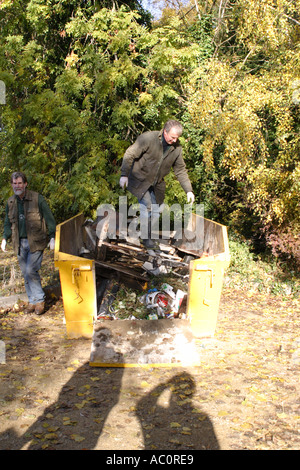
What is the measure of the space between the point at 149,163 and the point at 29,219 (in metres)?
1.82

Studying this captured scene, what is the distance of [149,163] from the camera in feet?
19.9

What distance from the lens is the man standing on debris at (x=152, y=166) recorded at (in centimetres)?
583

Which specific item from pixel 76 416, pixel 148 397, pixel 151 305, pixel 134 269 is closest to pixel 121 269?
pixel 134 269

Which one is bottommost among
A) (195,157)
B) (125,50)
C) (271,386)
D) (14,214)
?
(271,386)

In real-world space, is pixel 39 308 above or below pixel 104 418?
above

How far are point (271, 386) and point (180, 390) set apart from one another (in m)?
0.93

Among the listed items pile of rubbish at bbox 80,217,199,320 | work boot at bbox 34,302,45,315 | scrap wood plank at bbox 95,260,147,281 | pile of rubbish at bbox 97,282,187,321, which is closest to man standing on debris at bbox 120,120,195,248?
pile of rubbish at bbox 80,217,199,320

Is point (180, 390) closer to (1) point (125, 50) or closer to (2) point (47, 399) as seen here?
(2) point (47, 399)

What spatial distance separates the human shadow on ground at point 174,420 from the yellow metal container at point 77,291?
1.37 meters

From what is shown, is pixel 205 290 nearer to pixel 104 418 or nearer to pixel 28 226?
pixel 104 418

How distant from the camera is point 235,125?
862 cm

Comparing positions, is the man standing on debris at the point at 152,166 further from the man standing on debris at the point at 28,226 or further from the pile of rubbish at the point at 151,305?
the man standing on debris at the point at 28,226

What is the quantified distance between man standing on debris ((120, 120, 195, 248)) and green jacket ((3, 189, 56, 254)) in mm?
1183
